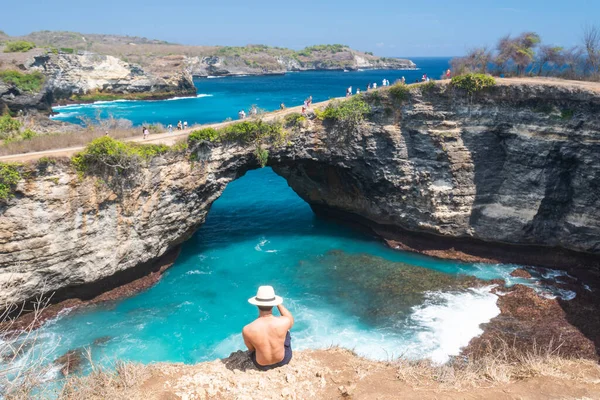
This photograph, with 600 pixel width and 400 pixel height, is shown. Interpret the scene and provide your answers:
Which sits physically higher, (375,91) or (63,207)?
(375,91)

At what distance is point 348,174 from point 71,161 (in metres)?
15.6

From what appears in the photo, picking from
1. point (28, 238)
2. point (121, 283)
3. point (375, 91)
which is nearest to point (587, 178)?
point (375, 91)

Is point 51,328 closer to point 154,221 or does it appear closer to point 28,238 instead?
point 28,238

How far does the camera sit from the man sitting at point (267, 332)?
8352mm

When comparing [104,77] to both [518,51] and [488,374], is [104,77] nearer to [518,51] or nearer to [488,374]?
[518,51]

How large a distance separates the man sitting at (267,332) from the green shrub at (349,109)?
57.4 feet

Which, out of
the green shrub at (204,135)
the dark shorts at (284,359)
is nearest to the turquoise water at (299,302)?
the green shrub at (204,135)

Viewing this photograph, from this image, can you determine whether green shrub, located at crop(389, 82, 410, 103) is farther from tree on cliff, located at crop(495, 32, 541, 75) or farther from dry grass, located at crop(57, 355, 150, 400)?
dry grass, located at crop(57, 355, 150, 400)

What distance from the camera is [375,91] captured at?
78.6ft

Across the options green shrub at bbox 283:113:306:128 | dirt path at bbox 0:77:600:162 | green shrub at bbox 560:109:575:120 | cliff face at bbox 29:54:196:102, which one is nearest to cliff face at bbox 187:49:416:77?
cliff face at bbox 29:54:196:102

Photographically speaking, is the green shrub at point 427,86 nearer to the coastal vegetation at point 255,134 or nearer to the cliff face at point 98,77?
the coastal vegetation at point 255,134

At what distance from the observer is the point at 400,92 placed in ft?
76.4

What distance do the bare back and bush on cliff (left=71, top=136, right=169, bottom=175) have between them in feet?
45.9

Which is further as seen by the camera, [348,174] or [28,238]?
[348,174]
